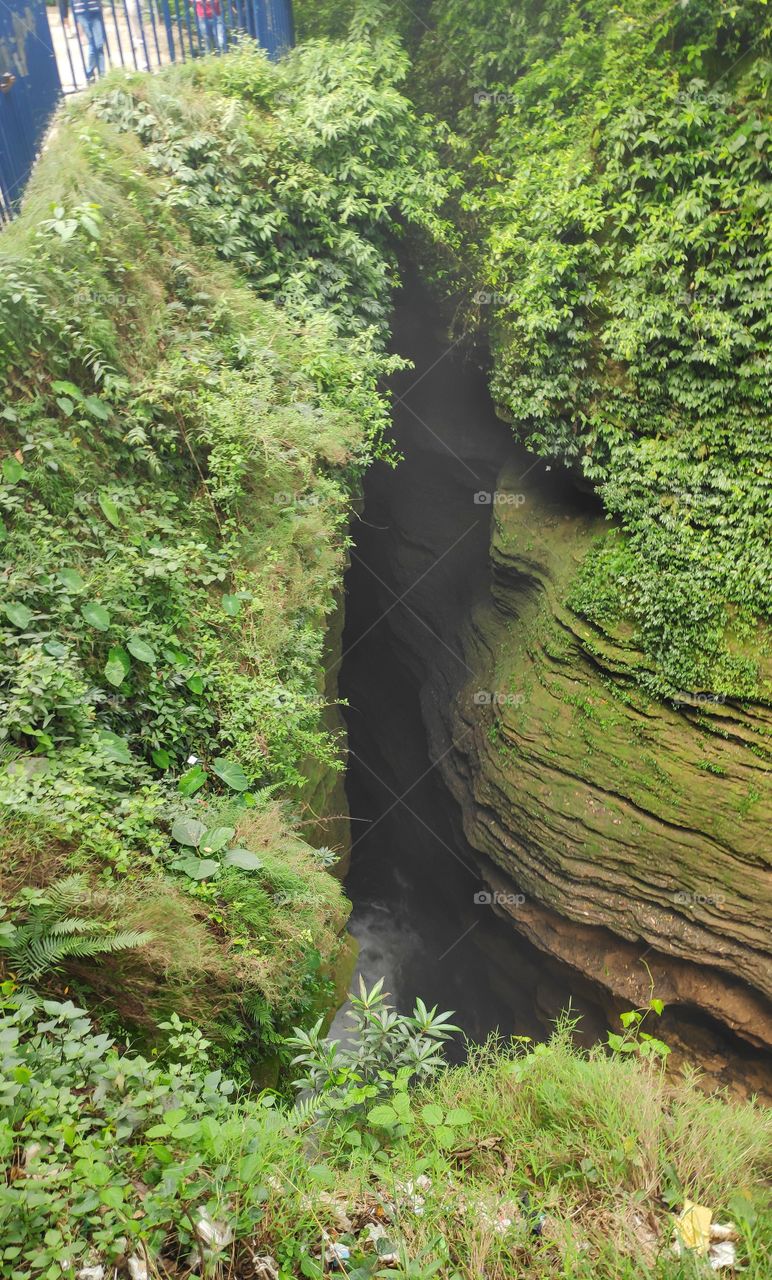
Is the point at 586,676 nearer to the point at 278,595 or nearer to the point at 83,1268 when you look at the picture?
the point at 278,595

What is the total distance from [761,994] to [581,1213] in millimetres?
5233

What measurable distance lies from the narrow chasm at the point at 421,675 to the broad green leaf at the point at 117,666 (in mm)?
6690

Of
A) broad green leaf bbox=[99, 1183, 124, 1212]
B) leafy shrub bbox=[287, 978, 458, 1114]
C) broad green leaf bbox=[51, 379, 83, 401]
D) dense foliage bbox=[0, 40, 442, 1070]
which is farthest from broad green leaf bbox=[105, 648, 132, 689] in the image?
broad green leaf bbox=[99, 1183, 124, 1212]

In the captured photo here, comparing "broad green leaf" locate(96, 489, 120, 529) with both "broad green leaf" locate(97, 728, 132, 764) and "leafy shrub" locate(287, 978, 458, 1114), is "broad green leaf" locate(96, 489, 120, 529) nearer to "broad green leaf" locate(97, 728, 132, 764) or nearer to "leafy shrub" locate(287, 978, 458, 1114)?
"broad green leaf" locate(97, 728, 132, 764)

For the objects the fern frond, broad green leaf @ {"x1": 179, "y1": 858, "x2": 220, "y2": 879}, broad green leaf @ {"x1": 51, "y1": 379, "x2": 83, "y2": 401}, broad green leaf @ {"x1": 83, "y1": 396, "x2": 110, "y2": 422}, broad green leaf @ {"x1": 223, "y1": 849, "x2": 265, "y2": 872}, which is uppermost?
broad green leaf @ {"x1": 51, "y1": 379, "x2": 83, "y2": 401}

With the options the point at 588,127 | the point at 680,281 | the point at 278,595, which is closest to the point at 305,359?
the point at 278,595

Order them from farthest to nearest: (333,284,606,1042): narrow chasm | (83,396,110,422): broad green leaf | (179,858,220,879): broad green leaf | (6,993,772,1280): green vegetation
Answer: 1. (333,284,606,1042): narrow chasm
2. (83,396,110,422): broad green leaf
3. (179,858,220,879): broad green leaf
4. (6,993,772,1280): green vegetation

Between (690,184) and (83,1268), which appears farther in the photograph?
(690,184)

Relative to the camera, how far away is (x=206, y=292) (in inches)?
262

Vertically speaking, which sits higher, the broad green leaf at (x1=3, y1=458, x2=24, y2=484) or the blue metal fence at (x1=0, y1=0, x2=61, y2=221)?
the blue metal fence at (x1=0, y1=0, x2=61, y2=221)

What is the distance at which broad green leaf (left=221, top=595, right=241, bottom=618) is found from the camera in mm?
5301

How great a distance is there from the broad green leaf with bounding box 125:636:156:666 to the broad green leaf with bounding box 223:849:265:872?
4.46ft

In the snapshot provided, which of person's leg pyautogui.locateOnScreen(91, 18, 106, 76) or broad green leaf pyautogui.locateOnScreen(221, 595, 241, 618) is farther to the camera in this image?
person's leg pyautogui.locateOnScreen(91, 18, 106, 76)

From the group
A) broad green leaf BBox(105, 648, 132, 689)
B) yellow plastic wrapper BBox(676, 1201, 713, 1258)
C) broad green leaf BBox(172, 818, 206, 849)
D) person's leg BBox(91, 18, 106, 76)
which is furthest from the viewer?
person's leg BBox(91, 18, 106, 76)
